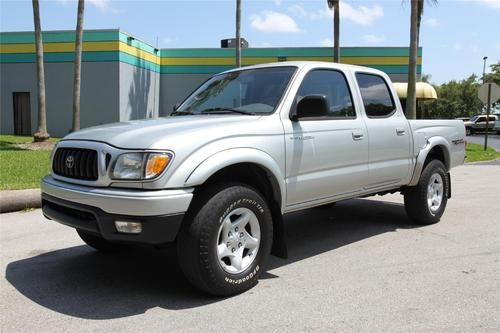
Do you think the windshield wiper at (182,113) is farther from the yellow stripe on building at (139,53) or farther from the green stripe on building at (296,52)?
the green stripe on building at (296,52)

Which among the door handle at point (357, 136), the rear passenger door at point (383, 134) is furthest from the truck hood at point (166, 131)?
the rear passenger door at point (383, 134)

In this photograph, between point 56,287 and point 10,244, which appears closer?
point 56,287

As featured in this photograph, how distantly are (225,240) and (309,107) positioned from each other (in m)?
1.49

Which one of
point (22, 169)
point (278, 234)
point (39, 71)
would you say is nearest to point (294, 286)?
point (278, 234)

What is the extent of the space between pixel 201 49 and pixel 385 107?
2330cm

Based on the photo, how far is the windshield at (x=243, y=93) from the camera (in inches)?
189

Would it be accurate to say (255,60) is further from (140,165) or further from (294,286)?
(140,165)

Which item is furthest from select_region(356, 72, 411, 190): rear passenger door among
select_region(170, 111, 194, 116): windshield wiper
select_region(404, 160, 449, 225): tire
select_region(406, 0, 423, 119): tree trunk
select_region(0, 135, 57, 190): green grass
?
select_region(406, 0, 423, 119): tree trunk

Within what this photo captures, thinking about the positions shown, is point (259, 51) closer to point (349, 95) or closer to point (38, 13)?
point (38, 13)

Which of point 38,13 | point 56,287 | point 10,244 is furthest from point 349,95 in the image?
point 38,13

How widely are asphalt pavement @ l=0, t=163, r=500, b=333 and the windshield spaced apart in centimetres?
156

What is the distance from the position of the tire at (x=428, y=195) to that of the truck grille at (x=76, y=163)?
4.21 m

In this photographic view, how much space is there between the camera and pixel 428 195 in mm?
6664

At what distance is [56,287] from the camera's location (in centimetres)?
429
